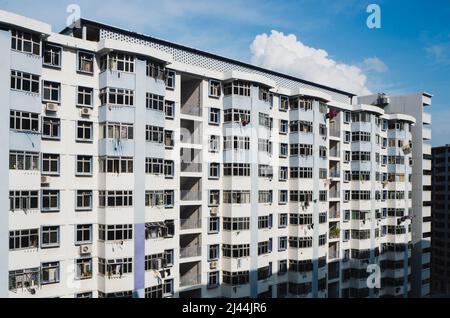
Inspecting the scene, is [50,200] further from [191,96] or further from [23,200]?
[191,96]

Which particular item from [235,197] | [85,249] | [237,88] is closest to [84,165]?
[85,249]

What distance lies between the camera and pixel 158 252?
17953 mm

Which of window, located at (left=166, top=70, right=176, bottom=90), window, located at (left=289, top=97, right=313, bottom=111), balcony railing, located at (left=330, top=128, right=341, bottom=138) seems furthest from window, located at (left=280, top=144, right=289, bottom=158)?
window, located at (left=166, top=70, right=176, bottom=90)

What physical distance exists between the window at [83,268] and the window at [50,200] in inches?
99.0

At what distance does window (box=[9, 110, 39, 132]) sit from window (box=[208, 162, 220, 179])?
8.93m

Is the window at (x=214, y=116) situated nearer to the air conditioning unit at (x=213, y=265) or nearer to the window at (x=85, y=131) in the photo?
the window at (x=85, y=131)

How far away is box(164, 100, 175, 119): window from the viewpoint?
19078 millimetres

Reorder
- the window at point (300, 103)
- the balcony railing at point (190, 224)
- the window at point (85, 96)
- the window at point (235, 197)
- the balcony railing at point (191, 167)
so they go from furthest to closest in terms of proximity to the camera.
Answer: the window at point (300, 103) → the window at point (235, 197) → the balcony railing at point (190, 224) → the balcony railing at point (191, 167) → the window at point (85, 96)

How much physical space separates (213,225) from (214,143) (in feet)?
14.5

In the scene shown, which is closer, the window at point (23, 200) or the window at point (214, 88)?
the window at point (23, 200)

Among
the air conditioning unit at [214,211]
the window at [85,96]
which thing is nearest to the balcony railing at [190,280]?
the air conditioning unit at [214,211]

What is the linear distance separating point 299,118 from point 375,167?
31.9 feet

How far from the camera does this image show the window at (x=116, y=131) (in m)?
16.6
